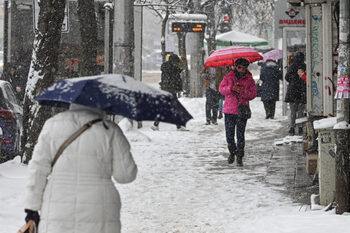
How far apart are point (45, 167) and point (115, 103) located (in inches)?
21.3

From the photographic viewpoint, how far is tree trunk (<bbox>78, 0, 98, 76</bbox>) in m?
14.4

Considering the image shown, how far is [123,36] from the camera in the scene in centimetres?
1623

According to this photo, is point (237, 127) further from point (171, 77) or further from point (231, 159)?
point (171, 77)

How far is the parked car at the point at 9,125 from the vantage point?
1200 centimetres

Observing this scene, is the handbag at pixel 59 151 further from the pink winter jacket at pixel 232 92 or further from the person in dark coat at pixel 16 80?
the person in dark coat at pixel 16 80

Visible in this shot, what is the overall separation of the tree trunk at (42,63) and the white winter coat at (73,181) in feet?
23.5

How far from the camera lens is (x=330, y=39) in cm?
1168

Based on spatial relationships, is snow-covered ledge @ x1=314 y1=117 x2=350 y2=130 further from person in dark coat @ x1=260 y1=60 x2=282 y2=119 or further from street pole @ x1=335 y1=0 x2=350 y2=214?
person in dark coat @ x1=260 y1=60 x2=282 y2=119

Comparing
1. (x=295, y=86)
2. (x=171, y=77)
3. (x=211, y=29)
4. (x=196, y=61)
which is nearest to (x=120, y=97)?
(x=295, y=86)

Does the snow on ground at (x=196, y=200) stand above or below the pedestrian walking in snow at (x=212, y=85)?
below

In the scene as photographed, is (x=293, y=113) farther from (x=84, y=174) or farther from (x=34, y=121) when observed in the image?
(x=84, y=174)

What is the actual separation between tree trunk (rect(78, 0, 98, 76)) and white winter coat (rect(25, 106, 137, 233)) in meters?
10.1

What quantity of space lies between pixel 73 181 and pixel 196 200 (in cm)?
493

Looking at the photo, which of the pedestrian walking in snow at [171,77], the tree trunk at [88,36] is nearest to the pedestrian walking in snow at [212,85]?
the pedestrian walking in snow at [171,77]
